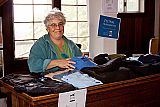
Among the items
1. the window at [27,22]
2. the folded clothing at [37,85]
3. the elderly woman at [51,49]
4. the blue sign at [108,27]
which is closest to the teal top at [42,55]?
the elderly woman at [51,49]

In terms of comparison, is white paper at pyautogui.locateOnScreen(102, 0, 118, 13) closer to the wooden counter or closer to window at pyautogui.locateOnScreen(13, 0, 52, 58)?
window at pyautogui.locateOnScreen(13, 0, 52, 58)

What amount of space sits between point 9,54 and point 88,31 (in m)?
1.34

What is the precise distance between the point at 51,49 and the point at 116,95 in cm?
77

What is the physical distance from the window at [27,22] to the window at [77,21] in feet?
1.14

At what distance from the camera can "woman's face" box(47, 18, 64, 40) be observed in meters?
2.48

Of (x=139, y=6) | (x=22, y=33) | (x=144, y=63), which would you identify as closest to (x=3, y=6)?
(x=22, y=33)

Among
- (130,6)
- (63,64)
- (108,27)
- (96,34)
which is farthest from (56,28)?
(130,6)

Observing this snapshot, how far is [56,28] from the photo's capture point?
2488mm

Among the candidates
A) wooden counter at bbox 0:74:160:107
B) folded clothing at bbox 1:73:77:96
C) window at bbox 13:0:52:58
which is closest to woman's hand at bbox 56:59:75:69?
folded clothing at bbox 1:73:77:96

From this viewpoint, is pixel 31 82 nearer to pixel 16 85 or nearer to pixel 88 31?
pixel 16 85

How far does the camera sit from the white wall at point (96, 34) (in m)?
4.21

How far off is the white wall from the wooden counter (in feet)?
7.00

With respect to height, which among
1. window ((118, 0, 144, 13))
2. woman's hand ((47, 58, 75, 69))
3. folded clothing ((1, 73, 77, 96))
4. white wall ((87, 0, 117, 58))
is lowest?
folded clothing ((1, 73, 77, 96))

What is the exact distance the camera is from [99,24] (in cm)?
400
